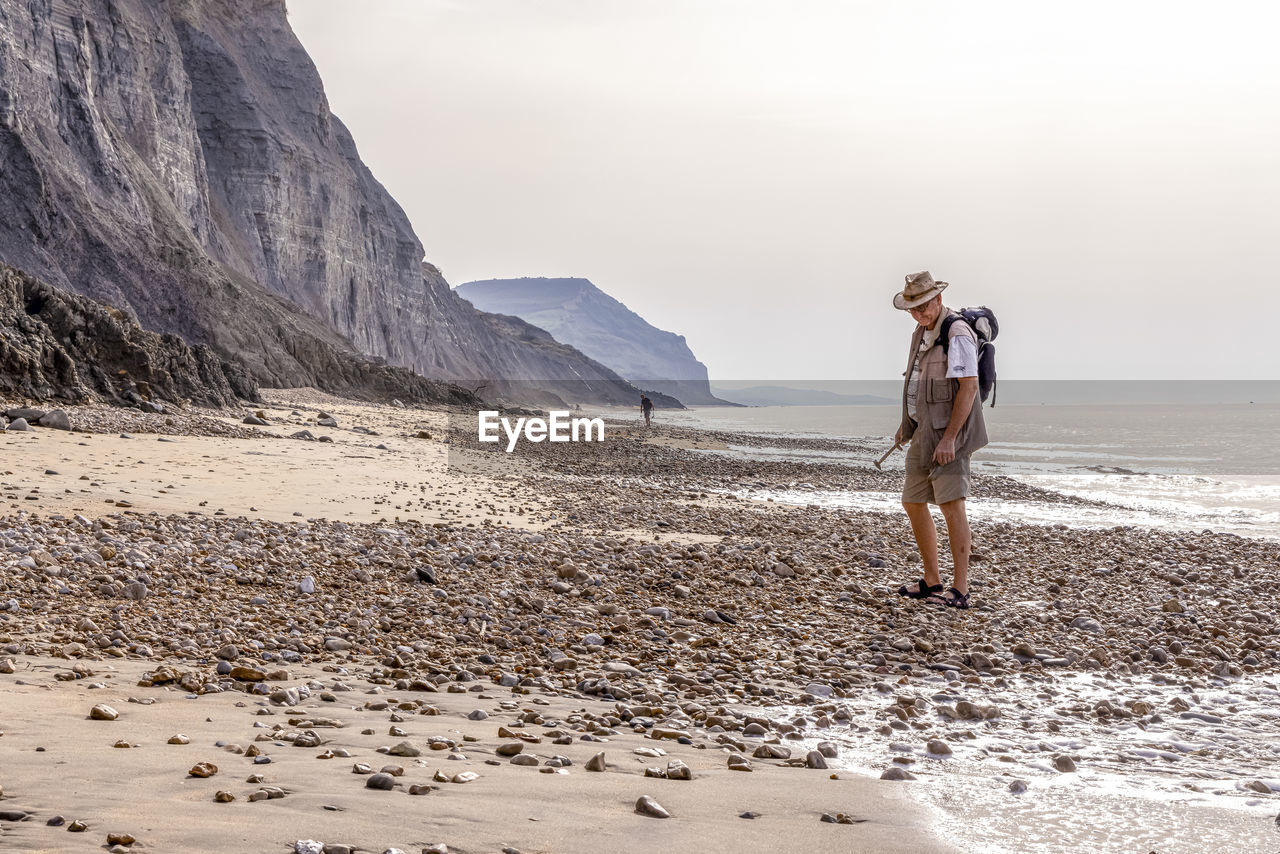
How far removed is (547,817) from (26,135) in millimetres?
44465

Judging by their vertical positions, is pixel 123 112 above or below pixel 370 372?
above

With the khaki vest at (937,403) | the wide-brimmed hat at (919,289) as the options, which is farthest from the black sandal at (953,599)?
the wide-brimmed hat at (919,289)

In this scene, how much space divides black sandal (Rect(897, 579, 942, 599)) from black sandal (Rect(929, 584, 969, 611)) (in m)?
0.03

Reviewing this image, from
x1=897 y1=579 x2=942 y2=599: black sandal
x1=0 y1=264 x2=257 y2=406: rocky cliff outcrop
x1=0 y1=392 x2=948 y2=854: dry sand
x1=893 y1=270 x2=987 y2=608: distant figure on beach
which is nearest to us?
x1=0 y1=392 x2=948 y2=854: dry sand

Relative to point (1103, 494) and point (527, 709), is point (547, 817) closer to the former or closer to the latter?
point (527, 709)

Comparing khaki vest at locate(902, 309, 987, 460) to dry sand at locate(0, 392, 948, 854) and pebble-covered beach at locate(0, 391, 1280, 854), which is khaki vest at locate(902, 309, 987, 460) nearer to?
pebble-covered beach at locate(0, 391, 1280, 854)

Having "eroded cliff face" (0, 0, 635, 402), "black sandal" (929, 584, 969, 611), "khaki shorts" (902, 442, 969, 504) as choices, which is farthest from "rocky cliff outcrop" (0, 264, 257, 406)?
"eroded cliff face" (0, 0, 635, 402)

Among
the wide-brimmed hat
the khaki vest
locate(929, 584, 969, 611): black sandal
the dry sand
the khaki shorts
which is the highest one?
the wide-brimmed hat

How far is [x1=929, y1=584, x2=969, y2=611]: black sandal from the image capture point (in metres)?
7.40

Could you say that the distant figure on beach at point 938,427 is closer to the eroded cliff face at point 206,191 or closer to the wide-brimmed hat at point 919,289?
the wide-brimmed hat at point 919,289

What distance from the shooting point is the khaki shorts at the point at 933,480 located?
23.7ft

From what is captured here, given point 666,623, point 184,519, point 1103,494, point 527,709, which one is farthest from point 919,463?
point 1103,494

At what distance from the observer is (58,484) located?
9.97 meters

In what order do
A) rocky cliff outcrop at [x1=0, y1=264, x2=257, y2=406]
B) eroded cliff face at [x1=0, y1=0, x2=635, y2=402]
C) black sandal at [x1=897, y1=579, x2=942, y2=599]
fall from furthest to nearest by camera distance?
eroded cliff face at [x1=0, y1=0, x2=635, y2=402] → rocky cliff outcrop at [x1=0, y1=264, x2=257, y2=406] → black sandal at [x1=897, y1=579, x2=942, y2=599]
